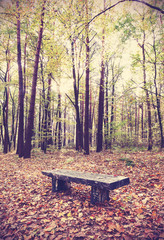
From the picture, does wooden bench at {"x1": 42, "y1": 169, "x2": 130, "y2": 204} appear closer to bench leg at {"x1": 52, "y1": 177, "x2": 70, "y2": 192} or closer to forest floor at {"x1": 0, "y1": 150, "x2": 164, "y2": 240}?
bench leg at {"x1": 52, "y1": 177, "x2": 70, "y2": 192}

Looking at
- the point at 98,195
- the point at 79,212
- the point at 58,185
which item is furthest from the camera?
the point at 58,185

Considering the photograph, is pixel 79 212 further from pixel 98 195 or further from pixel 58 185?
pixel 58 185

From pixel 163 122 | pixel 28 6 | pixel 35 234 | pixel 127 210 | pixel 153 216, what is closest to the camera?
pixel 35 234

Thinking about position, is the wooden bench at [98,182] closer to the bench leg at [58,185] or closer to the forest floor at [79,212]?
the bench leg at [58,185]

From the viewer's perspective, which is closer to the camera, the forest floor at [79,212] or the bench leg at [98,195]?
the forest floor at [79,212]

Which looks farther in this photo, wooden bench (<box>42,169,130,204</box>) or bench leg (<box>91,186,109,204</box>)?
bench leg (<box>91,186,109,204</box>)

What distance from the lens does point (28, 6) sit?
218 inches

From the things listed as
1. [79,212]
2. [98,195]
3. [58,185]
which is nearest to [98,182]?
[98,195]

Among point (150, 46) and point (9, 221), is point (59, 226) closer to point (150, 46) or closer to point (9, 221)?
point (9, 221)

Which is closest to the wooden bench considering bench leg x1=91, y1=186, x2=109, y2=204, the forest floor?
bench leg x1=91, y1=186, x2=109, y2=204

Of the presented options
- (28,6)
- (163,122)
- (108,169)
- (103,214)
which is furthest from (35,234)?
(163,122)

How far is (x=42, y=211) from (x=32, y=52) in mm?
12888

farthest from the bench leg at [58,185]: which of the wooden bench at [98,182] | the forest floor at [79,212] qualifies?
the forest floor at [79,212]

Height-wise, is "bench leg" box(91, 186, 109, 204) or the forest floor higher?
"bench leg" box(91, 186, 109, 204)
